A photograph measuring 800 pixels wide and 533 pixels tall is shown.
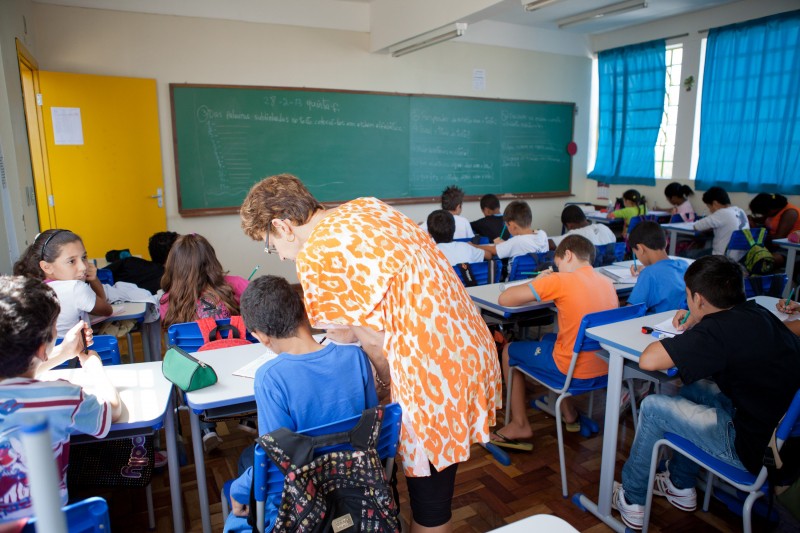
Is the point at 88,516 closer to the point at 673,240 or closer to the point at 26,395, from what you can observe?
the point at 26,395

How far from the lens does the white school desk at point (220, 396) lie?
1784mm

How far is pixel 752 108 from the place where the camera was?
5930 mm

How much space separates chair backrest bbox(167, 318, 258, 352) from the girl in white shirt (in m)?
0.50


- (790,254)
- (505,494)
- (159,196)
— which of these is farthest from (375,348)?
(790,254)

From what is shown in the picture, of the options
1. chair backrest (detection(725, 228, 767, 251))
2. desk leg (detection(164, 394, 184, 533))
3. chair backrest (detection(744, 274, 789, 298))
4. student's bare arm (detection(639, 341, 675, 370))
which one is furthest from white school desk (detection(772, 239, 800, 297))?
desk leg (detection(164, 394, 184, 533))

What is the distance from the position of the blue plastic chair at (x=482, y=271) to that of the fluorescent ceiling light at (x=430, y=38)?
6.81 feet

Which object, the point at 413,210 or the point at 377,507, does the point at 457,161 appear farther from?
the point at 377,507

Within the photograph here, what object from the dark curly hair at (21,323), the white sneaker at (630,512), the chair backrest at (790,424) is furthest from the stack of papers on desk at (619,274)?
the dark curly hair at (21,323)

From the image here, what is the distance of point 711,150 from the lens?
20.9 feet

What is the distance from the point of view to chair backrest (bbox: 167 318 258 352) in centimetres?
233

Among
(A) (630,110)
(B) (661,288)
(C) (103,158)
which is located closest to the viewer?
(B) (661,288)

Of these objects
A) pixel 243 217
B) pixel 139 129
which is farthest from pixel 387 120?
pixel 243 217

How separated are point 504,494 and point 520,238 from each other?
2.05 meters

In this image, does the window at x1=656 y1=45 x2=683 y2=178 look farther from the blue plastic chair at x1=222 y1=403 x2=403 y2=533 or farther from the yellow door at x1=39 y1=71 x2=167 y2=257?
the blue plastic chair at x1=222 y1=403 x2=403 y2=533
